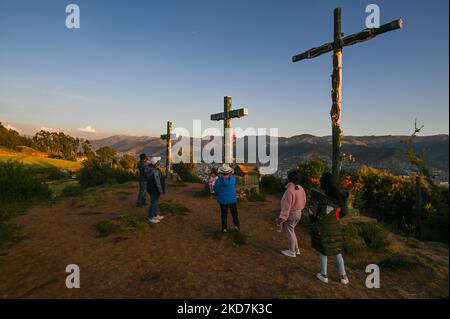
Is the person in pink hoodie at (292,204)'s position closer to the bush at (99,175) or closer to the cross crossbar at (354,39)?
the cross crossbar at (354,39)

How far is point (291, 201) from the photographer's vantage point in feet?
17.6

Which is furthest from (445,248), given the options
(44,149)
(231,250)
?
(44,149)

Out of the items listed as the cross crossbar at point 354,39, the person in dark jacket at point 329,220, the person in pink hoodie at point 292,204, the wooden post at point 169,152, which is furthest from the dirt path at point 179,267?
the wooden post at point 169,152

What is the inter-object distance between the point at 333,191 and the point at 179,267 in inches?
131

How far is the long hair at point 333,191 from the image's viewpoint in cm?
433

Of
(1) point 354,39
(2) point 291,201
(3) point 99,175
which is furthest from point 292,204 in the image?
(3) point 99,175

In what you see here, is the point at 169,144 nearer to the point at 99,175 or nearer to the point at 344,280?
the point at 99,175

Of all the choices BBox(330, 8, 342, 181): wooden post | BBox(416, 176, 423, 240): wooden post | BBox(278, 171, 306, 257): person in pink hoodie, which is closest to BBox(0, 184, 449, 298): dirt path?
BBox(278, 171, 306, 257): person in pink hoodie

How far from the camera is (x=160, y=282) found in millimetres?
4383

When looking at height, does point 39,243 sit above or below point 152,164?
below

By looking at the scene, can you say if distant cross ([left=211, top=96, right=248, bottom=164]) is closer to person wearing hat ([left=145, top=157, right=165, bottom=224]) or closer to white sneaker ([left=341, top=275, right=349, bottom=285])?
person wearing hat ([left=145, top=157, right=165, bottom=224])

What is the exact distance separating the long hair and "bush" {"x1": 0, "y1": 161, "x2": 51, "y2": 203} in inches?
503
